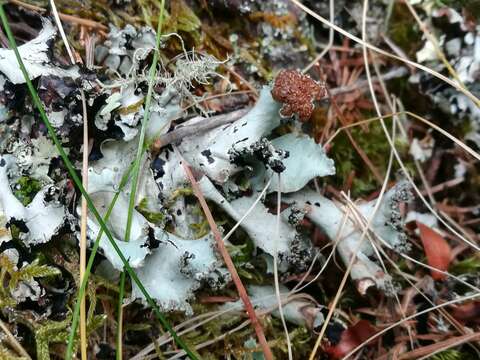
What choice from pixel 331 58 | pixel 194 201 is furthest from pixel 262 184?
pixel 331 58

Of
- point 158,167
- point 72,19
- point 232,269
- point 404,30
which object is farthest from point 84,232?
point 404,30

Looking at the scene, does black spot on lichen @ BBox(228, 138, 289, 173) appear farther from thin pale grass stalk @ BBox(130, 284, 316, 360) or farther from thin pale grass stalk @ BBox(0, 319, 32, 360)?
thin pale grass stalk @ BBox(0, 319, 32, 360)

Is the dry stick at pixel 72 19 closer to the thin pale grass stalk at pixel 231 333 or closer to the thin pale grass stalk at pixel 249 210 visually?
the thin pale grass stalk at pixel 249 210

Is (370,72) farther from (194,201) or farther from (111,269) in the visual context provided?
(111,269)

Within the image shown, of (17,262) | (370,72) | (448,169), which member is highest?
(370,72)

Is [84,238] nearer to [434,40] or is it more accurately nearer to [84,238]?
[84,238]

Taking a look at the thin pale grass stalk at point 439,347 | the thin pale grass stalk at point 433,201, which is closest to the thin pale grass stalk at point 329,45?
the thin pale grass stalk at point 433,201
